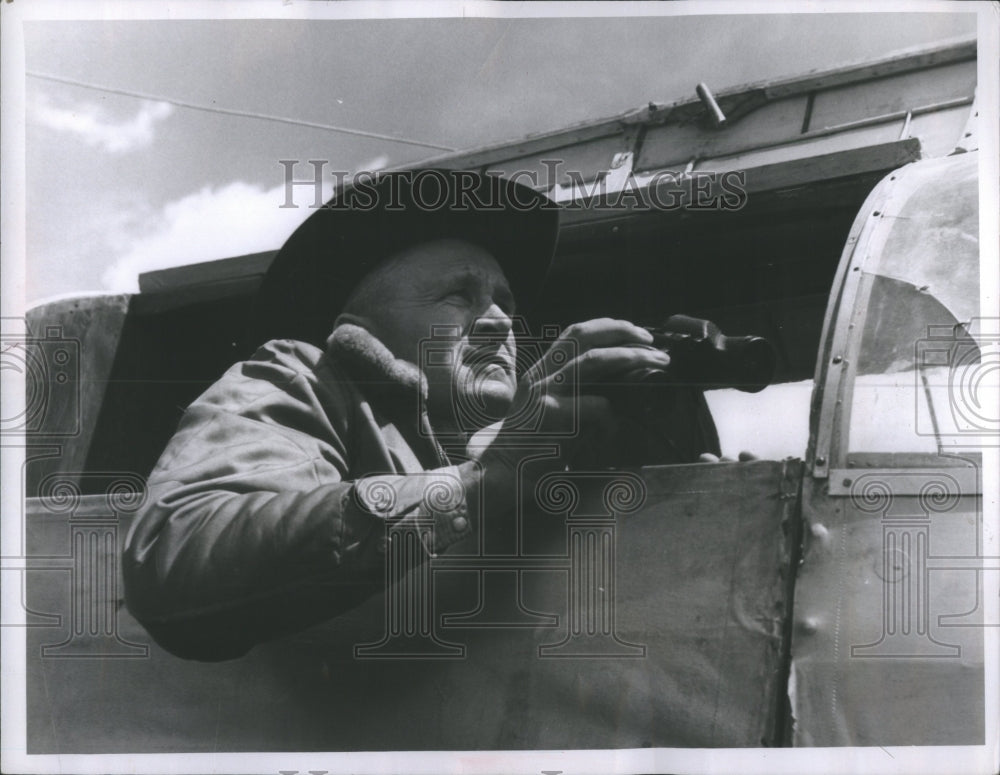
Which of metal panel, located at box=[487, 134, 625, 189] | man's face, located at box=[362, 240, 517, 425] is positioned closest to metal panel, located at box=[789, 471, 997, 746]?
man's face, located at box=[362, 240, 517, 425]

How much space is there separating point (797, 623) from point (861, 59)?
164cm

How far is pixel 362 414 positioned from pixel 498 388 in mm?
385

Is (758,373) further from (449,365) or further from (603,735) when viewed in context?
(603,735)

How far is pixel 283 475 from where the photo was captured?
302 cm

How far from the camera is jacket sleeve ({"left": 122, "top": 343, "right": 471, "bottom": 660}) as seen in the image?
2.95m

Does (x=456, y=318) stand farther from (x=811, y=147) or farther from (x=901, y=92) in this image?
(x=901, y=92)

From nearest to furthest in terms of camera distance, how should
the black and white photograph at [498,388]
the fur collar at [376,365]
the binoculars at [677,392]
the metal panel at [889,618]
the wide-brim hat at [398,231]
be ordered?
the metal panel at [889,618] → the black and white photograph at [498,388] → the binoculars at [677,392] → the fur collar at [376,365] → the wide-brim hat at [398,231]

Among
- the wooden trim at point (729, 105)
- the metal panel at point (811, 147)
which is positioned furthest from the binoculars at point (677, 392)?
the wooden trim at point (729, 105)

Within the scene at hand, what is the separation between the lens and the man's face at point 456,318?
Answer: 124 inches

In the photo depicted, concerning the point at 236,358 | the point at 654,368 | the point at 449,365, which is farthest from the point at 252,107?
the point at 654,368

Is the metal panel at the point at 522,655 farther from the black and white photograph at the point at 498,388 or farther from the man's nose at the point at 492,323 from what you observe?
the man's nose at the point at 492,323

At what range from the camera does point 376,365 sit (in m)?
3.17

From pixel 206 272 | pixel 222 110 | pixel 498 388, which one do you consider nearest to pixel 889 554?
pixel 498 388

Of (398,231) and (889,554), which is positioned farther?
(398,231)
